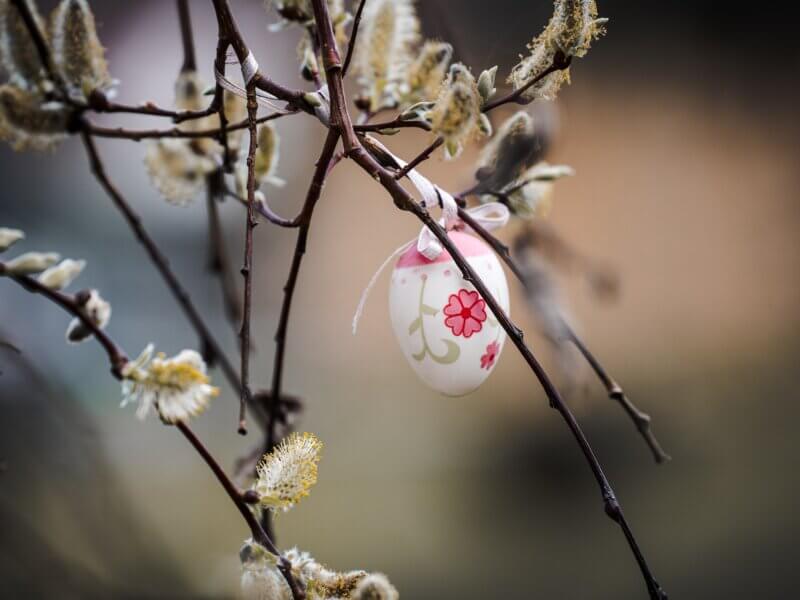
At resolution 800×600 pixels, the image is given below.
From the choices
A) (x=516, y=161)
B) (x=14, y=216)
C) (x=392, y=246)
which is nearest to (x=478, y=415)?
(x=392, y=246)

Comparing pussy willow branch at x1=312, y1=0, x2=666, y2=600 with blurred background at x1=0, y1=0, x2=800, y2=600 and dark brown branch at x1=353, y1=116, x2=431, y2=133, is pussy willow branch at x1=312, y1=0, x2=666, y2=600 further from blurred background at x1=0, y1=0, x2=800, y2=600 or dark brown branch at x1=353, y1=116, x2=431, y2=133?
blurred background at x1=0, y1=0, x2=800, y2=600

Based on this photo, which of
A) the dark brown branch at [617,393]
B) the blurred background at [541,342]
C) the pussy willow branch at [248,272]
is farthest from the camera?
the blurred background at [541,342]

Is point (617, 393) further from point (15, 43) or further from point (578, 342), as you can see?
point (15, 43)

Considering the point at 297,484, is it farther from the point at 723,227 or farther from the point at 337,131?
the point at 723,227

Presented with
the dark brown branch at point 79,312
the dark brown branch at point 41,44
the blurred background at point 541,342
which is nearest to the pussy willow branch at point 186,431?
the dark brown branch at point 79,312

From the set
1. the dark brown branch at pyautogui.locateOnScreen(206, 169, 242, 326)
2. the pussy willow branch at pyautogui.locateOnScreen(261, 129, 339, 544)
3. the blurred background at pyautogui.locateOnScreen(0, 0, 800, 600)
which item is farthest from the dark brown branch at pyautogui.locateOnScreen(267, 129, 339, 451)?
the blurred background at pyautogui.locateOnScreen(0, 0, 800, 600)

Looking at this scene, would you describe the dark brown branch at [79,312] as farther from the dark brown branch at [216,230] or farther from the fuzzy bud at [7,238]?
the dark brown branch at [216,230]

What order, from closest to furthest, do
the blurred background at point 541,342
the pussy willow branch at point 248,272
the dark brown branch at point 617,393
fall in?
the pussy willow branch at point 248,272, the dark brown branch at point 617,393, the blurred background at point 541,342
